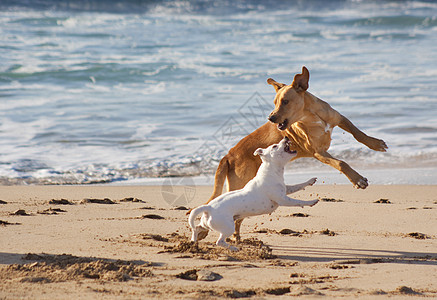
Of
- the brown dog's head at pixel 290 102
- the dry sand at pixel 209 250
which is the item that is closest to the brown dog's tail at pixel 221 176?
the dry sand at pixel 209 250

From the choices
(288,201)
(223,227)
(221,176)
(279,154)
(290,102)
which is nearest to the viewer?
(223,227)

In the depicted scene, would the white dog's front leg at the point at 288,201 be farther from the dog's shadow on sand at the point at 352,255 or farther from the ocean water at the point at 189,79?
the ocean water at the point at 189,79

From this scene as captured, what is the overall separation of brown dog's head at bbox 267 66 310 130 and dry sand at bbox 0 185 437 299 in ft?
4.22

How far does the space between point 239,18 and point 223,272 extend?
101 feet

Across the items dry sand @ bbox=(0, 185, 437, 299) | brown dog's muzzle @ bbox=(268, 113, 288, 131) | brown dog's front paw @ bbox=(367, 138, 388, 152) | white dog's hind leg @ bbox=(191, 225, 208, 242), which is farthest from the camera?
brown dog's front paw @ bbox=(367, 138, 388, 152)

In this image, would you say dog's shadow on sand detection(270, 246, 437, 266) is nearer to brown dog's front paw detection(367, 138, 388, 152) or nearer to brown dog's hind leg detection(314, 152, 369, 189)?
brown dog's hind leg detection(314, 152, 369, 189)

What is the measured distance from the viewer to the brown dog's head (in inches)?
240

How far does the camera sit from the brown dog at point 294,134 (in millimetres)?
6180

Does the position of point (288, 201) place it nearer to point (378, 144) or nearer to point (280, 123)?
point (280, 123)

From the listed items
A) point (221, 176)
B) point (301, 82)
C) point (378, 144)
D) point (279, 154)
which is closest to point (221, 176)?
point (221, 176)

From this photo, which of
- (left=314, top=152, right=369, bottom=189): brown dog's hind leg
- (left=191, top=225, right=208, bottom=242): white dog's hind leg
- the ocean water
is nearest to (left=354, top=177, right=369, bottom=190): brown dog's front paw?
(left=314, top=152, right=369, bottom=189): brown dog's hind leg

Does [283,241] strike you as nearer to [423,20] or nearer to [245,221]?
[245,221]

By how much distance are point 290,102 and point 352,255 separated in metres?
1.63

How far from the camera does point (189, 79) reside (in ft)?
67.9
